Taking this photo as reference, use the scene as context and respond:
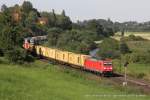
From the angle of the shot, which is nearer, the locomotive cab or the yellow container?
the locomotive cab

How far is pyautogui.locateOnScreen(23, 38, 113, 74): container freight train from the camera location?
57469mm

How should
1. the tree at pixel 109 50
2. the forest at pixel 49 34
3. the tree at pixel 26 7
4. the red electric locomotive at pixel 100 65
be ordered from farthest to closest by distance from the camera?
the tree at pixel 26 7, the tree at pixel 109 50, the forest at pixel 49 34, the red electric locomotive at pixel 100 65

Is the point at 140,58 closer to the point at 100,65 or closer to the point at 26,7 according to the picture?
the point at 100,65

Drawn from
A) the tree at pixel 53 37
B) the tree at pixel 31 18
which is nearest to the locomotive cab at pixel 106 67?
the tree at pixel 53 37

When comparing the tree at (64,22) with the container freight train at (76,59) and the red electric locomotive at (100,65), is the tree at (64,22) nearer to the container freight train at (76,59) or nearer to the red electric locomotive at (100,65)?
the container freight train at (76,59)

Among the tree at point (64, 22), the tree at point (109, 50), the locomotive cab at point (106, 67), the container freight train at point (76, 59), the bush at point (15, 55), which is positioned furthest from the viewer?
the tree at point (64, 22)

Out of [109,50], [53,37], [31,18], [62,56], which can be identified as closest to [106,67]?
[62,56]

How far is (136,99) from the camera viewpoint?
3616 cm

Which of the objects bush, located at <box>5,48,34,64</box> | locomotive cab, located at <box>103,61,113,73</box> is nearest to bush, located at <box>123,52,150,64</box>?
locomotive cab, located at <box>103,61,113,73</box>

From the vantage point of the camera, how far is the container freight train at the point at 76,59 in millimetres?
57469

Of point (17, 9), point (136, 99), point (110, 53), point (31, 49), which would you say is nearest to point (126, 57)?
point (110, 53)

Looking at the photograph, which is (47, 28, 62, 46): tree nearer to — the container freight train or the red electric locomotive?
the container freight train

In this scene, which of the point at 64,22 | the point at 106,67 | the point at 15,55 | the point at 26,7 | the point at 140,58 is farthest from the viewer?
the point at 64,22

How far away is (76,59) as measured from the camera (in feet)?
219
